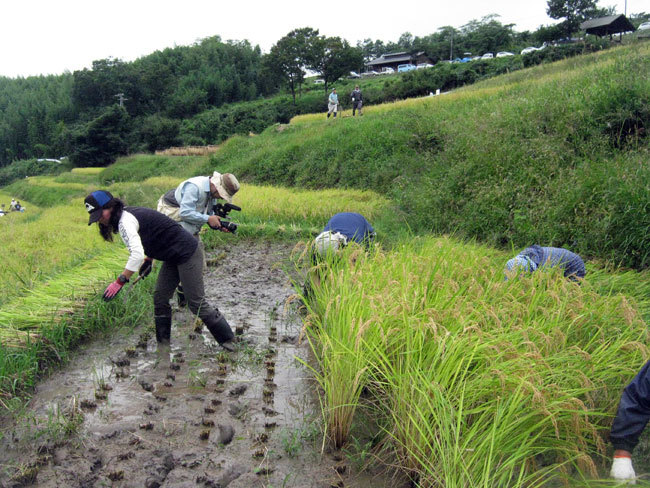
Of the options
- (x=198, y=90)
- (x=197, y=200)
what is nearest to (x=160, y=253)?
(x=197, y=200)

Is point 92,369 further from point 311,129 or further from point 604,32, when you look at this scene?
point 604,32

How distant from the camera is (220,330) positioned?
4043 millimetres

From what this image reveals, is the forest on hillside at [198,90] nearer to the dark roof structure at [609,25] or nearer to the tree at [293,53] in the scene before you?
the tree at [293,53]

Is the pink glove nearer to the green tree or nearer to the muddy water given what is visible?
the muddy water

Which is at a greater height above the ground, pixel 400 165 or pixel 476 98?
pixel 476 98

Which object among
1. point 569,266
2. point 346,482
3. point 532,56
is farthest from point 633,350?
point 532,56

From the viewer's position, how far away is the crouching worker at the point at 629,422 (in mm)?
2221

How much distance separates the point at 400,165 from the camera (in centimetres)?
1273

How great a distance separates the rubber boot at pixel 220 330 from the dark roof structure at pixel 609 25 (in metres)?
32.9

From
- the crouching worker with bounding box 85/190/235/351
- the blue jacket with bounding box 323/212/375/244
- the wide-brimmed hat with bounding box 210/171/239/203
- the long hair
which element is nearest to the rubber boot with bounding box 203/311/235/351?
the crouching worker with bounding box 85/190/235/351

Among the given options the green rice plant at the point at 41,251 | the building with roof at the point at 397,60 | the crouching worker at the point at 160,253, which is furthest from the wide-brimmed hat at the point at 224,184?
the building with roof at the point at 397,60

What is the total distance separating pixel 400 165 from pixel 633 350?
10335 mm

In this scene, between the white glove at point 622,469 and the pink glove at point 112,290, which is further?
the pink glove at point 112,290

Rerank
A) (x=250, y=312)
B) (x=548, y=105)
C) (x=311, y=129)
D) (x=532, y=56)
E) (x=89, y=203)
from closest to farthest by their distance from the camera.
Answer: (x=89, y=203) < (x=250, y=312) < (x=548, y=105) < (x=311, y=129) < (x=532, y=56)
